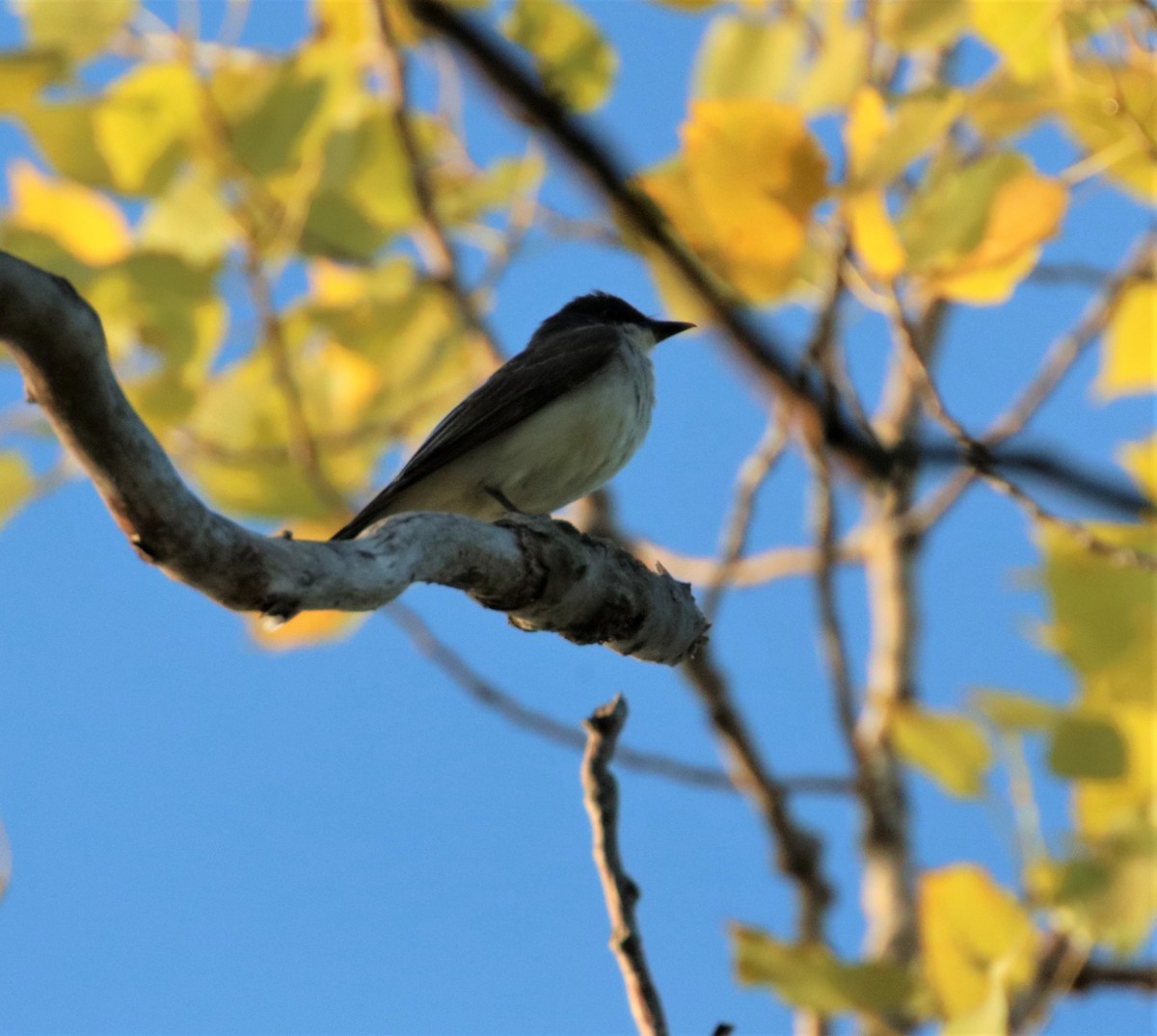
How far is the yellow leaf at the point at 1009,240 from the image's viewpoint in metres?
3.30

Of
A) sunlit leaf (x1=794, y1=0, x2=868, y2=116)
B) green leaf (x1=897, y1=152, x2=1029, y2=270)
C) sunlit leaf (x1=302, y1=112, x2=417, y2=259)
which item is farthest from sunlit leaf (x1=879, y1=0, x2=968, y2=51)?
sunlit leaf (x1=302, y1=112, x2=417, y2=259)

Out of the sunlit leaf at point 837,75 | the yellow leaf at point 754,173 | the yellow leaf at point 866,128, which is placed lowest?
the yellow leaf at point 754,173

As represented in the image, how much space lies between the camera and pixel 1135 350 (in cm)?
491

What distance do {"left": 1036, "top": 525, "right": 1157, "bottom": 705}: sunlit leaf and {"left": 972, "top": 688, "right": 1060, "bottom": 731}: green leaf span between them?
0.23 metres

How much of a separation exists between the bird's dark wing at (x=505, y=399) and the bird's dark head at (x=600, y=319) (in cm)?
62

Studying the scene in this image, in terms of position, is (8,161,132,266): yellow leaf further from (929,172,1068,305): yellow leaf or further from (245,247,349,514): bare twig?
(929,172,1068,305): yellow leaf

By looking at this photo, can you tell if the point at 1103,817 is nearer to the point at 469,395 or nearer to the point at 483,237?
the point at 469,395

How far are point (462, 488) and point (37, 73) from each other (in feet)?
6.24

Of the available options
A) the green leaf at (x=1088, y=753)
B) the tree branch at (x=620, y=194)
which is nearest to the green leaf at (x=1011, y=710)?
the green leaf at (x=1088, y=753)

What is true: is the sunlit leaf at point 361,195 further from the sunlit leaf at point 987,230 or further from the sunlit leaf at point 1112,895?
the sunlit leaf at point 1112,895

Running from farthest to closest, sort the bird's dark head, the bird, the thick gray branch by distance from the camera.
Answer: the bird's dark head, the bird, the thick gray branch

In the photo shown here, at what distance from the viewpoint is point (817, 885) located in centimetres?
671

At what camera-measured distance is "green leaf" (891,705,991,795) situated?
4.46m

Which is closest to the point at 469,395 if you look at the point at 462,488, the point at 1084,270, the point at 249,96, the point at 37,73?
the point at 462,488
